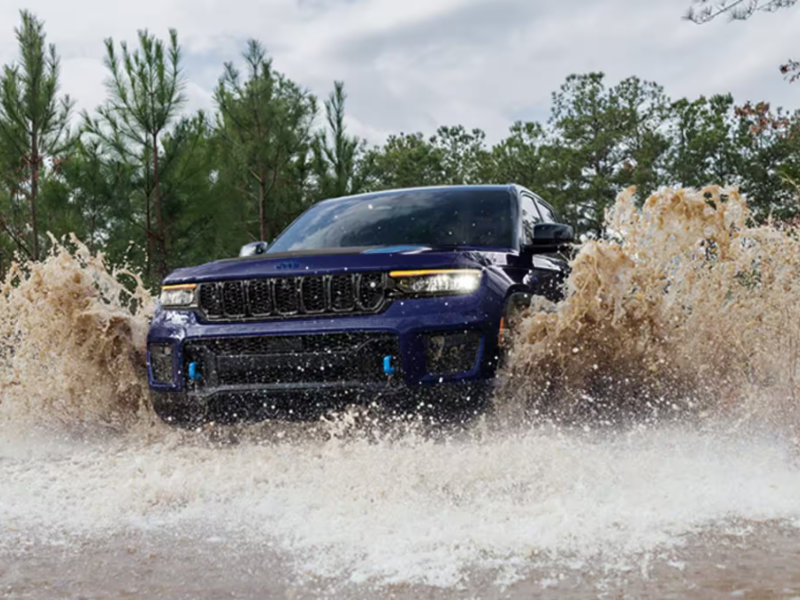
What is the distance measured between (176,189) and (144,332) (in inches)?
683

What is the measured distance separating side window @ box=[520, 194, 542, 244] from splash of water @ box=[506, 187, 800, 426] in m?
0.53

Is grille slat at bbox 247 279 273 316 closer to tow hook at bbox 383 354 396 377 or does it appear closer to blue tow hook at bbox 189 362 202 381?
blue tow hook at bbox 189 362 202 381

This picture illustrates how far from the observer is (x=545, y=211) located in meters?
7.83

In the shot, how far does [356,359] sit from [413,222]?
5.53ft

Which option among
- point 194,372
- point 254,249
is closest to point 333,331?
point 194,372

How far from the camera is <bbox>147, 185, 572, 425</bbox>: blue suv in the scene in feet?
16.5

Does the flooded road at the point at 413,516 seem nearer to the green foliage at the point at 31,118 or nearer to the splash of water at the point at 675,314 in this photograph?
the splash of water at the point at 675,314

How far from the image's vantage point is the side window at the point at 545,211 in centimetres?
759

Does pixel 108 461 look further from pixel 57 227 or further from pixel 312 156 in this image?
pixel 312 156

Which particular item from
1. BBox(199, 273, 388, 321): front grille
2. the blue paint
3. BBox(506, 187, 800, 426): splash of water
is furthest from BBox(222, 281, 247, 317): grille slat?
BBox(506, 187, 800, 426): splash of water

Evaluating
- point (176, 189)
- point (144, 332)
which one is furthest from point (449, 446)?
point (176, 189)

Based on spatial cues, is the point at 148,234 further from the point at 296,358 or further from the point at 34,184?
the point at 296,358

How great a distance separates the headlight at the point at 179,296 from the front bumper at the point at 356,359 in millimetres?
→ 369

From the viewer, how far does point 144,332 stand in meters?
6.64
